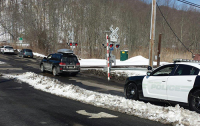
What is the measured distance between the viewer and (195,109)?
658 centimetres

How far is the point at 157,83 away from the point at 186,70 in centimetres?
111

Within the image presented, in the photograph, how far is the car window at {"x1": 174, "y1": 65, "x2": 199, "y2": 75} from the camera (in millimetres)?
6849

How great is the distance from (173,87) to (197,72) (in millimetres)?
888

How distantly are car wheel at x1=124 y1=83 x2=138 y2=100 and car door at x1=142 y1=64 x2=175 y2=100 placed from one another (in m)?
0.47

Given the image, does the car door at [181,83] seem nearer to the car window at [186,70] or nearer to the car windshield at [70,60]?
the car window at [186,70]

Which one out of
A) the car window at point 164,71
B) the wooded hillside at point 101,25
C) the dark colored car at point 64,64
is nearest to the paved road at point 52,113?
the car window at point 164,71

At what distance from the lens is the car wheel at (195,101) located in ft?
21.5

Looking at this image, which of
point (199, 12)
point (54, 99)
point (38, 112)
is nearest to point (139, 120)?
point (38, 112)

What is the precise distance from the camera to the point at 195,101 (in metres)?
6.62

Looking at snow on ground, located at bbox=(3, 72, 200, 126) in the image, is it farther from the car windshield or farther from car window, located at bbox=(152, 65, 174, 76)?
the car windshield

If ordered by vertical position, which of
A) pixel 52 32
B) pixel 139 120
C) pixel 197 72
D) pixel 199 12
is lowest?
pixel 139 120

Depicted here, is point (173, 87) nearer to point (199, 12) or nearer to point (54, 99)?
point (54, 99)

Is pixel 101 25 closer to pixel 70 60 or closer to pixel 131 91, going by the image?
pixel 70 60

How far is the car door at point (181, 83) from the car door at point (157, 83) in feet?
0.73
